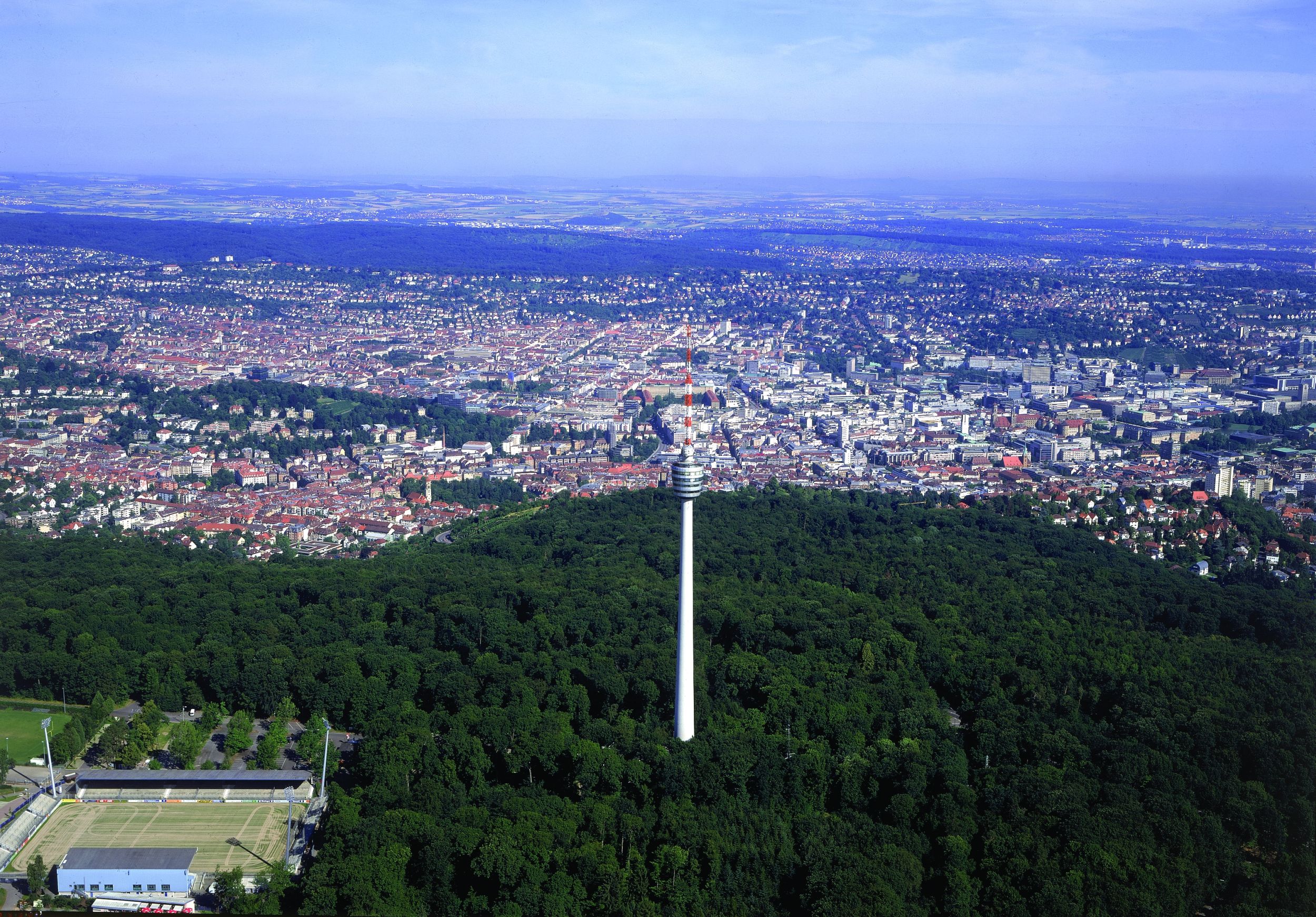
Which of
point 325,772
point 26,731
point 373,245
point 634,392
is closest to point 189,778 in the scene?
point 325,772

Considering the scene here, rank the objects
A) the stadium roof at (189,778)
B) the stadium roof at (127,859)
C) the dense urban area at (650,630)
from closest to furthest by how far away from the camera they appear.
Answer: the dense urban area at (650,630) < the stadium roof at (127,859) < the stadium roof at (189,778)

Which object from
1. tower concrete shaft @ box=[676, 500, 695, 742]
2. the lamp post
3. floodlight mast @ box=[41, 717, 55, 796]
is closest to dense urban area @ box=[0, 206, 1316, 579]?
floodlight mast @ box=[41, 717, 55, 796]

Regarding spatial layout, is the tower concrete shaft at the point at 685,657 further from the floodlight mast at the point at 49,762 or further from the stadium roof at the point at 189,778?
the floodlight mast at the point at 49,762

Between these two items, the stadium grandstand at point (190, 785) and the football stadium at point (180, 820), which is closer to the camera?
the football stadium at point (180, 820)

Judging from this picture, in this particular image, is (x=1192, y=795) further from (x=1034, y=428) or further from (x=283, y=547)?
(x=1034, y=428)

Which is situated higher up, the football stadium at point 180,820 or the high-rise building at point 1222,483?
the high-rise building at point 1222,483

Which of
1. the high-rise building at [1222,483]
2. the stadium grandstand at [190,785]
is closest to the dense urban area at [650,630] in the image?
the stadium grandstand at [190,785]

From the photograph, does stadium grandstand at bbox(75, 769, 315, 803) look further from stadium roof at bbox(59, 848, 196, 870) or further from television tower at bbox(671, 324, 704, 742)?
television tower at bbox(671, 324, 704, 742)
